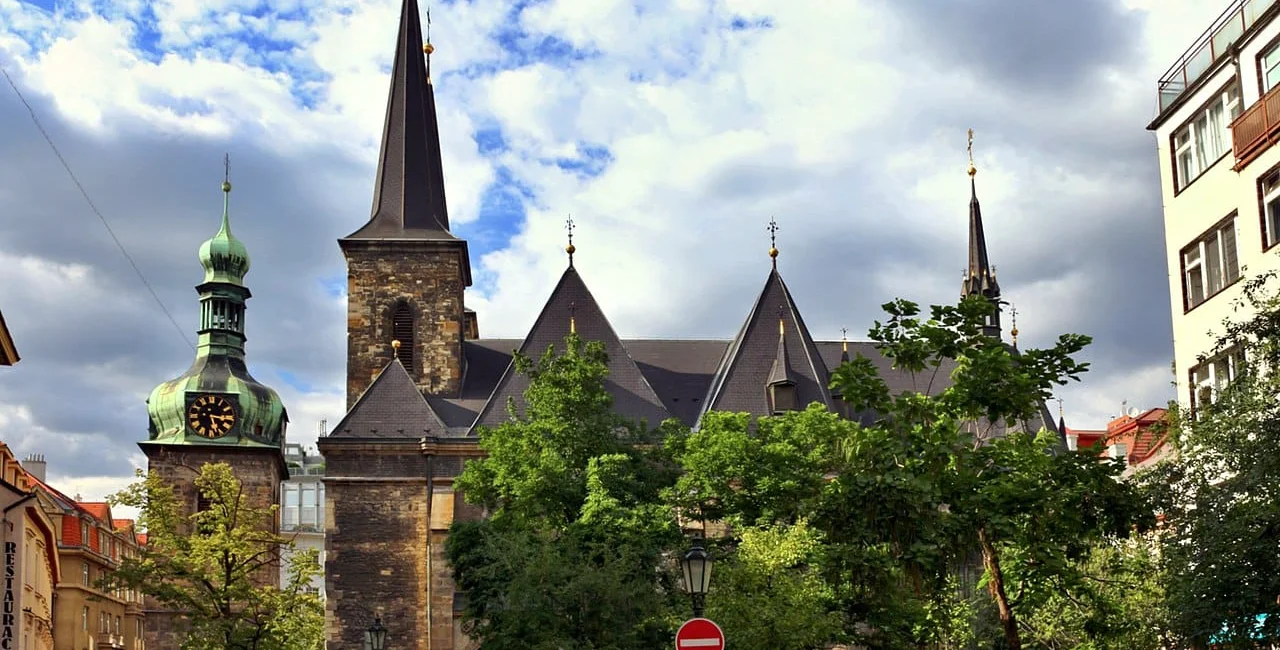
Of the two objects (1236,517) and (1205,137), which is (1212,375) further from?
(1236,517)

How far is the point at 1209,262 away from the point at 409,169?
3488 centimetres

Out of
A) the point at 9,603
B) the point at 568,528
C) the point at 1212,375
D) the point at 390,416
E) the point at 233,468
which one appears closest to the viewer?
the point at 1212,375

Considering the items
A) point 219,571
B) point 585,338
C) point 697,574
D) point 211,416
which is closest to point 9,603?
point 219,571

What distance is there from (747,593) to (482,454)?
64.4ft

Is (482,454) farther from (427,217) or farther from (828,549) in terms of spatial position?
(828,549)

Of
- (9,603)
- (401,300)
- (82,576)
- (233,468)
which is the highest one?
(401,300)

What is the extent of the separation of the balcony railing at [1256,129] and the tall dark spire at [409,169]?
34.3 metres

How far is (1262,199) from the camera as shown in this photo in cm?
2430

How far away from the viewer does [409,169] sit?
56438 millimetres

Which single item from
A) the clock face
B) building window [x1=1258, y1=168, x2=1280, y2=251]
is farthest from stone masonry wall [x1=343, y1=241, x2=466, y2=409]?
building window [x1=1258, y1=168, x2=1280, y2=251]

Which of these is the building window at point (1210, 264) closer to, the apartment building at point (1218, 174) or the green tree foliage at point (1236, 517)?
the apartment building at point (1218, 174)

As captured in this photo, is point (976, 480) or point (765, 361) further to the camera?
point (765, 361)

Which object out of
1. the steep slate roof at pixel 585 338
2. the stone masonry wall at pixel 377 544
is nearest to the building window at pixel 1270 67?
the steep slate roof at pixel 585 338

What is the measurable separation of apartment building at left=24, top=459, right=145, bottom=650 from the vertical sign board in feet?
55.4
